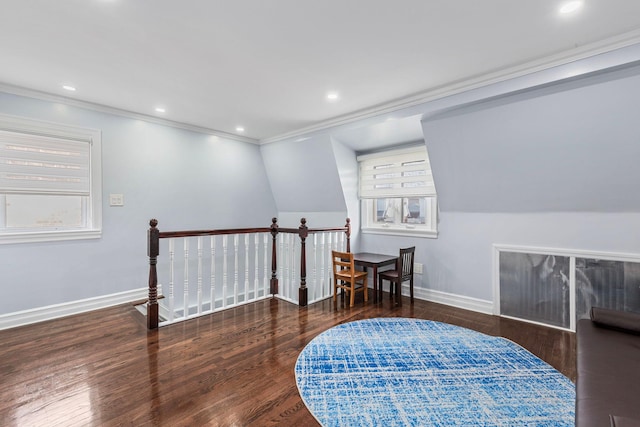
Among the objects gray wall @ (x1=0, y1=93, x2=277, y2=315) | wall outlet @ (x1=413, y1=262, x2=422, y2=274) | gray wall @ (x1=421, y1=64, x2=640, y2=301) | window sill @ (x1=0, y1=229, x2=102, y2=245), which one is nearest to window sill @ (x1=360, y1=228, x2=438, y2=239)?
gray wall @ (x1=421, y1=64, x2=640, y2=301)

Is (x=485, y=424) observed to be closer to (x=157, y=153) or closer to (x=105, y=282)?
(x=105, y=282)

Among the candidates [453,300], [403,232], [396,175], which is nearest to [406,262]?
[403,232]

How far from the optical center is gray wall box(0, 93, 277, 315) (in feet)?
10.3

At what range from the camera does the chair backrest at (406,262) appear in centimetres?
368

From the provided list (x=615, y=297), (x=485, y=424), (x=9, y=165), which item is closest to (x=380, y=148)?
(x=615, y=297)

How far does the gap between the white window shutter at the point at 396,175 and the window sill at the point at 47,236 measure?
3.55 meters

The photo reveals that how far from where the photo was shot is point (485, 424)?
5.47ft

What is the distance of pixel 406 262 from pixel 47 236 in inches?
159

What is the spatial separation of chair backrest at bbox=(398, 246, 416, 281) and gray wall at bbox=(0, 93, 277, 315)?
2689 mm

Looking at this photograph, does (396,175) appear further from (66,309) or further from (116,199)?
(66,309)

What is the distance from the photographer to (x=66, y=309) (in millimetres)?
3326

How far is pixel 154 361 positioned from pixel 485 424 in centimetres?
228

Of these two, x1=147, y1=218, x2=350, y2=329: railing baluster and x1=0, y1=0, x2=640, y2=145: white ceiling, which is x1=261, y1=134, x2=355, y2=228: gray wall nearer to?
x1=147, y1=218, x2=350, y2=329: railing baluster

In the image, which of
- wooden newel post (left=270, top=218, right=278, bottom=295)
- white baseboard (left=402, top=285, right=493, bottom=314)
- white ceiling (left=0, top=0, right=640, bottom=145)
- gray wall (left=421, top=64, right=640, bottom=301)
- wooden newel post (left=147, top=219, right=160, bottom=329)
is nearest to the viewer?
white ceiling (left=0, top=0, right=640, bottom=145)
